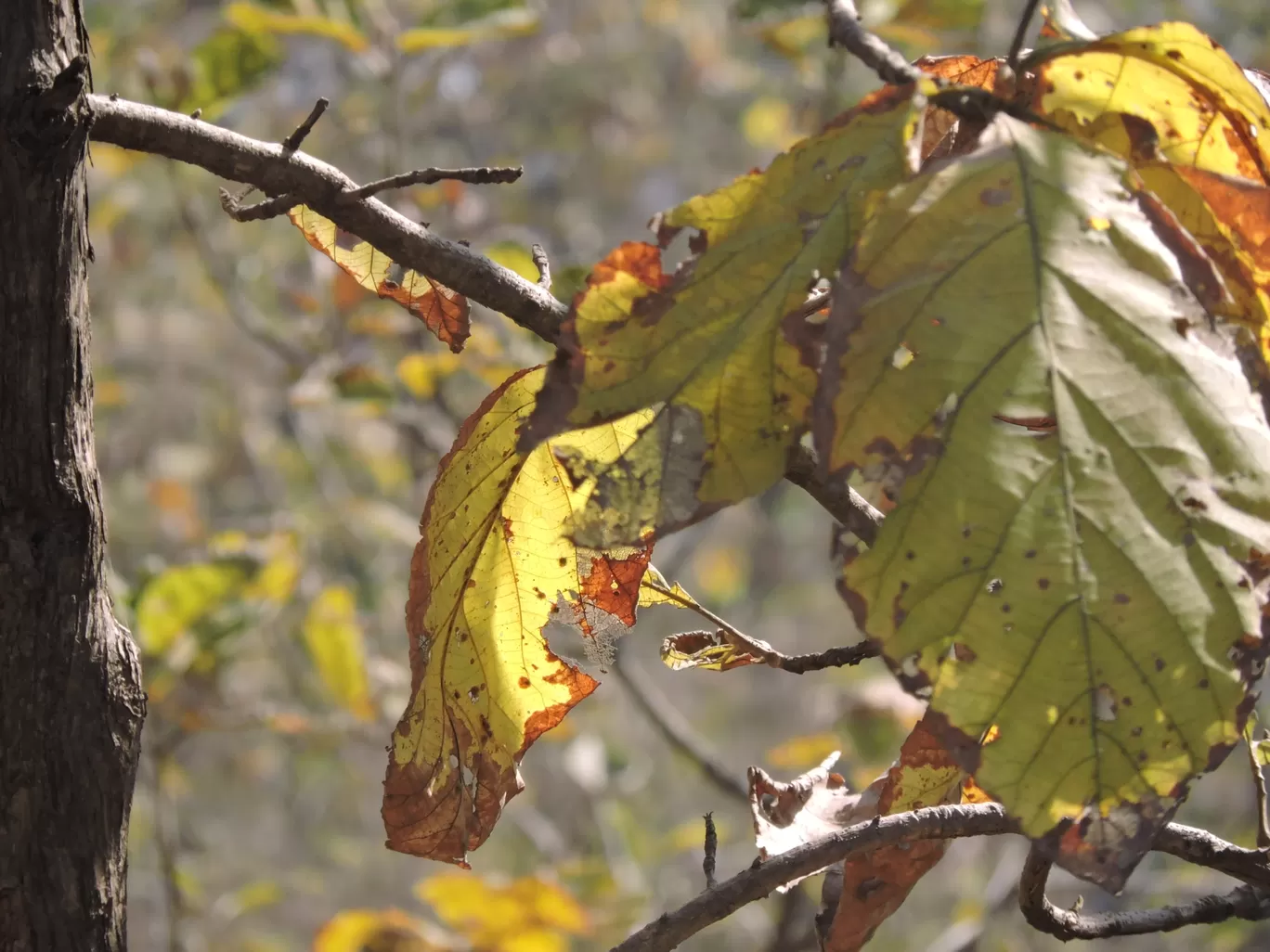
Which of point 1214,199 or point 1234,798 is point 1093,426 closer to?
point 1214,199

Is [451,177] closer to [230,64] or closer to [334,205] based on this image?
[334,205]

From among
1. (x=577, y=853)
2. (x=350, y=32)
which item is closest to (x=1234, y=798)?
(x=577, y=853)

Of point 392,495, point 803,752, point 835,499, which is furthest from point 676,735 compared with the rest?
point 392,495

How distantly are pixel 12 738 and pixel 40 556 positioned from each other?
3.5 inches

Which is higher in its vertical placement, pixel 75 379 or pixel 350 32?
pixel 350 32

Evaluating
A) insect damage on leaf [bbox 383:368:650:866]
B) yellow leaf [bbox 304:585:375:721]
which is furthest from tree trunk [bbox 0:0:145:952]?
yellow leaf [bbox 304:585:375:721]

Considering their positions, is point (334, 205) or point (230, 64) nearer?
point (334, 205)

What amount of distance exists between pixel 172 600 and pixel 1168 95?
144cm

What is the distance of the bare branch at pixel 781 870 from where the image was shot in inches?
24.2

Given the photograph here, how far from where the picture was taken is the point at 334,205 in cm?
55

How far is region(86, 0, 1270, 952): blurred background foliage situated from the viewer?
1905 millimetres

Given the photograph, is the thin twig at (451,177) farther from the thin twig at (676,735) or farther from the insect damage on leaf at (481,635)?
the thin twig at (676,735)

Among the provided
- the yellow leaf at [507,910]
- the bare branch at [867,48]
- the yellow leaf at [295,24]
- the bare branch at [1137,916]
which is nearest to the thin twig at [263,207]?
the bare branch at [867,48]

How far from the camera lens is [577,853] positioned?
3.24 metres
